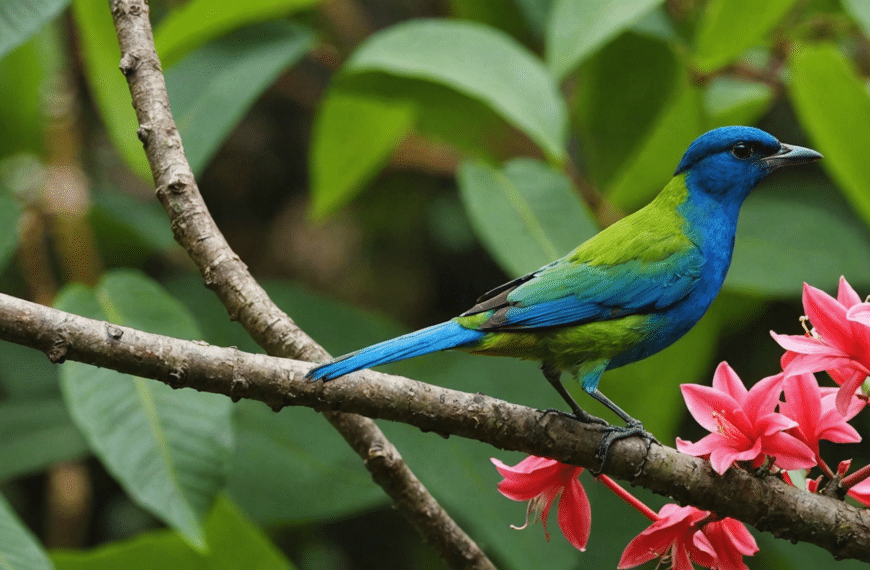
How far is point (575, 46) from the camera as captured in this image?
246cm

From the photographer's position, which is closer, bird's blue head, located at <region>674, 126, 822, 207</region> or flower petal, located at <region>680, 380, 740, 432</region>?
flower petal, located at <region>680, 380, 740, 432</region>

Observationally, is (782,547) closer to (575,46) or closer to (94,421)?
(575,46)

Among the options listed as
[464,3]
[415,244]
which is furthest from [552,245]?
[415,244]

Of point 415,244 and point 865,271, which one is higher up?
point 415,244

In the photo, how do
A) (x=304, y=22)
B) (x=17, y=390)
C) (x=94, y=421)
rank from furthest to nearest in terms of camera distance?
(x=304, y=22)
(x=17, y=390)
(x=94, y=421)

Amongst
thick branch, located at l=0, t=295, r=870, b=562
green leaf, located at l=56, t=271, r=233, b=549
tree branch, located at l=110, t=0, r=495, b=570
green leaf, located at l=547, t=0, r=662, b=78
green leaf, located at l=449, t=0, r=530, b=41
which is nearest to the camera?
thick branch, located at l=0, t=295, r=870, b=562

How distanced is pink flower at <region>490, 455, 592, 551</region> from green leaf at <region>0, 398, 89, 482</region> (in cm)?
200

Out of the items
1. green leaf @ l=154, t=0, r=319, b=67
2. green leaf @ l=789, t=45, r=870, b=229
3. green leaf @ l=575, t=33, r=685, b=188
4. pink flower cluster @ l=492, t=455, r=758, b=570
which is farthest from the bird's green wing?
green leaf @ l=154, t=0, r=319, b=67

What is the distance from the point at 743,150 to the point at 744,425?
0.98 meters

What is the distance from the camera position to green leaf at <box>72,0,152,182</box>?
112 inches

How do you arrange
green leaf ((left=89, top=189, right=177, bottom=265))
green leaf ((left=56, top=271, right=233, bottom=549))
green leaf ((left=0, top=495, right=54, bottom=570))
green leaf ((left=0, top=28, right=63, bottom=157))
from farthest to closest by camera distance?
green leaf ((left=89, top=189, right=177, bottom=265)), green leaf ((left=0, top=28, right=63, bottom=157)), green leaf ((left=56, top=271, right=233, bottom=549)), green leaf ((left=0, top=495, right=54, bottom=570))

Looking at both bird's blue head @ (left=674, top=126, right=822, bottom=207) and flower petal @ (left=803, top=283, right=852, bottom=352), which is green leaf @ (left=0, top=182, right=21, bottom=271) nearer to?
bird's blue head @ (left=674, top=126, right=822, bottom=207)

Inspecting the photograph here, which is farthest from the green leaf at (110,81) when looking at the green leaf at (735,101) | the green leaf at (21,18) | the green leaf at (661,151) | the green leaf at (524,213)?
the green leaf at (735,101)

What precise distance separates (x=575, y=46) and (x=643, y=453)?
1.37 meters
